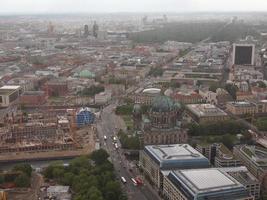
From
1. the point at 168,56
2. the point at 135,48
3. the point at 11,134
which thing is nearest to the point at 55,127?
the point at 11,134

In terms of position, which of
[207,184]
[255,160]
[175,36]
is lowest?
[175,36]

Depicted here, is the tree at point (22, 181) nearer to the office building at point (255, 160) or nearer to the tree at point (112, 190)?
the tree at point (112, 190)

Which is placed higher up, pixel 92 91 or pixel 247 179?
pixel 247 179

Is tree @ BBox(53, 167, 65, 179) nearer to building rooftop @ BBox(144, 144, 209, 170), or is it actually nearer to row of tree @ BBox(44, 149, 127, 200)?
row of tree @ BBox(44, 149, 127, 200)

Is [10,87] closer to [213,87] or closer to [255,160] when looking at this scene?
[213,87]

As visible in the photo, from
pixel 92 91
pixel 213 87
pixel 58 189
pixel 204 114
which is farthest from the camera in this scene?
pixel 213 87

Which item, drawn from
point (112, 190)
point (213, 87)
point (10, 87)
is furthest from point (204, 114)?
point (10, 87)

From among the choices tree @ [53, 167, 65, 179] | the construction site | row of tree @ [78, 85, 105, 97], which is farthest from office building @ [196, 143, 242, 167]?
row of tree @ [78, 85, 105, 97]
